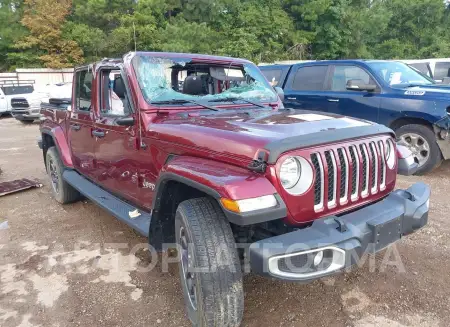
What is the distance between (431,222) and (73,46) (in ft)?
94.5

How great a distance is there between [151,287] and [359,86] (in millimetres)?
4842

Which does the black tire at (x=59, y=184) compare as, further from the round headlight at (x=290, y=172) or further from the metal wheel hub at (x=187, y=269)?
the round headlight at (x=290, y=172)

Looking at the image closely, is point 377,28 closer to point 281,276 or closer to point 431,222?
point 431,222

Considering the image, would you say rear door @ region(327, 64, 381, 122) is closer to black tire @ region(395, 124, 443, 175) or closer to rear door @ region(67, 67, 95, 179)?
black tire @ region(395, 124, 443, 175)

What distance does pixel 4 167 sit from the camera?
25.0ft

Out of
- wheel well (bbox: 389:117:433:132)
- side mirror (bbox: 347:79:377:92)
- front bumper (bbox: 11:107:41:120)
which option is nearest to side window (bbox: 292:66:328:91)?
side mirror (bbox: 347:79:377:92)

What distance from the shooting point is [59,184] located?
5055 millimetres

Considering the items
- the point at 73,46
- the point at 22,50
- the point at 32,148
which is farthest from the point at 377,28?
the point at 32,148

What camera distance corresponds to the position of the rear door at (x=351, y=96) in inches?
253

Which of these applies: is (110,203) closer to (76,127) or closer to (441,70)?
(76,127)

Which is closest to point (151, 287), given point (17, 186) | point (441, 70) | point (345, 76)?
point (17, 186)

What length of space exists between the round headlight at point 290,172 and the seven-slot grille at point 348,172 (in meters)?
0.11

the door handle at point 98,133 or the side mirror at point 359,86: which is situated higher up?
the side mirror at point 359,86

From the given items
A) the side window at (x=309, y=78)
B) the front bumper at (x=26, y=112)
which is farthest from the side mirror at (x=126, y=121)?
the front bumper at (x=26, y=112)
